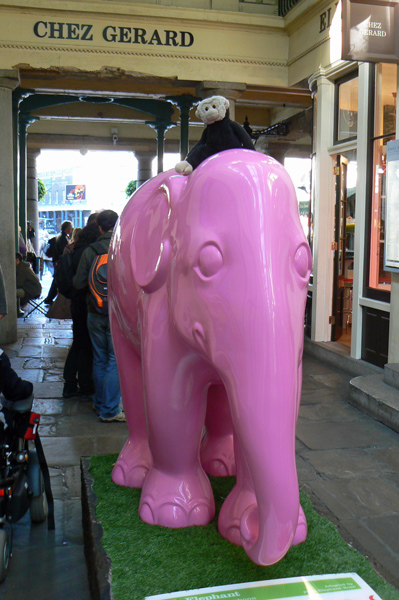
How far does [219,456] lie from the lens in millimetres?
2932

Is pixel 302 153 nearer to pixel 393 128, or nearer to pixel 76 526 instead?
pixel 393 128

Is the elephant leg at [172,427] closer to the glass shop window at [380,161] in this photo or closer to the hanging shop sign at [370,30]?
the hanging shop sign at [370,30]

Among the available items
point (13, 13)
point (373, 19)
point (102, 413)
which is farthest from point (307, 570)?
point (13, 13)

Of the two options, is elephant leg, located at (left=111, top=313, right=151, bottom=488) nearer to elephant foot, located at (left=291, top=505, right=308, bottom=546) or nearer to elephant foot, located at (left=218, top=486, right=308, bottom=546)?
elephant foot, located at (left=218, top=486, right=308, bottom=546)

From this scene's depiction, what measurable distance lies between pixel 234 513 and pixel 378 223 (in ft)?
16.2

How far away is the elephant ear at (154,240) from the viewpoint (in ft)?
6.98

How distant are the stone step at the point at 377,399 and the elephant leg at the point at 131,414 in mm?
2703

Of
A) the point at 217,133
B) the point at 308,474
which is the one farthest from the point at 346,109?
the point at 217,133

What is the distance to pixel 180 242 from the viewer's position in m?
2.00

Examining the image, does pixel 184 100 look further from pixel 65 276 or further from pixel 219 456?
pixel 219 456

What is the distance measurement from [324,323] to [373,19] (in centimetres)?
373

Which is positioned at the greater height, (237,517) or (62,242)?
(62,242)

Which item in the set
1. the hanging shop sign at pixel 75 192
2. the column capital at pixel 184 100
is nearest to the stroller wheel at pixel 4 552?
the column capital at pixel 184 100

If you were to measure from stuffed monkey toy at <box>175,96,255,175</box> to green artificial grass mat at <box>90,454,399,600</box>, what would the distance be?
1450mm
